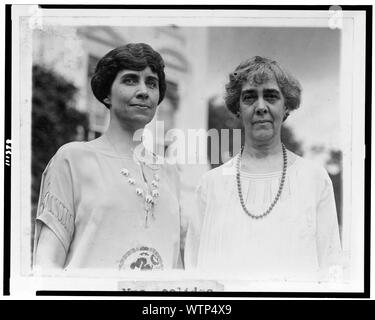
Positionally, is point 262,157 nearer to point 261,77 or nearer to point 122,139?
point 261,77

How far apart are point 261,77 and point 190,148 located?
0.44 meters

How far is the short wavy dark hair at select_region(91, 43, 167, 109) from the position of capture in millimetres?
3197

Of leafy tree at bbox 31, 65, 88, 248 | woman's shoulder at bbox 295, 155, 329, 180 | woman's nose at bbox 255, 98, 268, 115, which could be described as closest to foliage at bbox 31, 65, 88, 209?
leafy tree at bbox 31, 65, 88, 248

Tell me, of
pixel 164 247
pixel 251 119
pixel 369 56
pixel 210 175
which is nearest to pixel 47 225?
pixel 164 247

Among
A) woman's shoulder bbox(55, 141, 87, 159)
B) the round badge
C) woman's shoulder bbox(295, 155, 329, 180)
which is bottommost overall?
the round badge

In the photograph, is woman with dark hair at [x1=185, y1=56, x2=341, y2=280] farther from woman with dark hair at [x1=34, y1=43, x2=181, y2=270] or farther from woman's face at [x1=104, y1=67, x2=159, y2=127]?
woman's face at [x1=104, y1=67, x2=159, y2=127]

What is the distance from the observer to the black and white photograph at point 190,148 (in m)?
3.20

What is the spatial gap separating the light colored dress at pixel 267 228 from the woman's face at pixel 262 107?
0.19 metres

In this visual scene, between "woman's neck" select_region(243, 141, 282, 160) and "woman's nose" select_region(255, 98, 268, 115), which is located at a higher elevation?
"woman's nose" select_region(255, 98, 268, 115)

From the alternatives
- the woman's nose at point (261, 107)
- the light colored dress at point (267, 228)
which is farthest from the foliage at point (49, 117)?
the woman's nose at point (261, 107)

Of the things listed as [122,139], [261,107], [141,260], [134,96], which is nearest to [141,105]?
[134,96]

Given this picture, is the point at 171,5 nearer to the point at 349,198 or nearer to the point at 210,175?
the point at 210,175

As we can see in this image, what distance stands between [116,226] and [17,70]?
0.81 metres

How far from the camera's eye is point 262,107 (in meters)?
3.20
